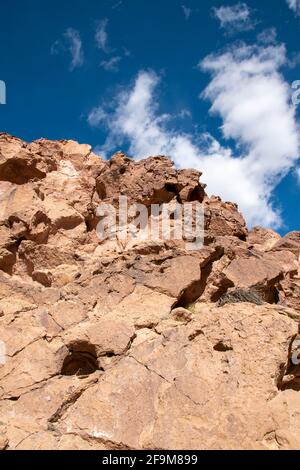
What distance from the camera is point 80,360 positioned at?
10477 mm

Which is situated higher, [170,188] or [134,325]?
[170,188]

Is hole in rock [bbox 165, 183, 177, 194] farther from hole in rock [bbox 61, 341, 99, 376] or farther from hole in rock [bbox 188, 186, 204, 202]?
hole in rock [bbox 61, 341, 99, 376]

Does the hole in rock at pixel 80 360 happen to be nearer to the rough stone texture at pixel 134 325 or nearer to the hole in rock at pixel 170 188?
the rough stone texture at pixel 134 325

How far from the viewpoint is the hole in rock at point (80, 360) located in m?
10.3

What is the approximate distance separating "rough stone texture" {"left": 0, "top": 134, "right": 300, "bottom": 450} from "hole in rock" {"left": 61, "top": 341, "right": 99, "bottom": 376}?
0.03m

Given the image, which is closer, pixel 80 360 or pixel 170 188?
pixel 80 360

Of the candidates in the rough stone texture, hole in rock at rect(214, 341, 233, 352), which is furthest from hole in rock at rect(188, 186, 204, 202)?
hole in rock at rect(214, 341, 233, 352)

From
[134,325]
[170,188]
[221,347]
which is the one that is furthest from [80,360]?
[170,188]

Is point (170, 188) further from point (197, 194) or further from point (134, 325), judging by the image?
point (134, 325)

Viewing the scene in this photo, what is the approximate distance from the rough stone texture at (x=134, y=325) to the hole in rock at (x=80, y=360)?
0.03m

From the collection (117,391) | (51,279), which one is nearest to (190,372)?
(117,391)

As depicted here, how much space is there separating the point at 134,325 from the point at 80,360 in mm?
1588

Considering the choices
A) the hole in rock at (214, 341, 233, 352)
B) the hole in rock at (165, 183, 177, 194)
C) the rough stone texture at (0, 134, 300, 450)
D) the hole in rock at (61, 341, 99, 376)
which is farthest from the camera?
the hole in rock at (165, 183, 177, 194)

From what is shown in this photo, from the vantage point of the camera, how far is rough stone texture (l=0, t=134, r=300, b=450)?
8539 mm
